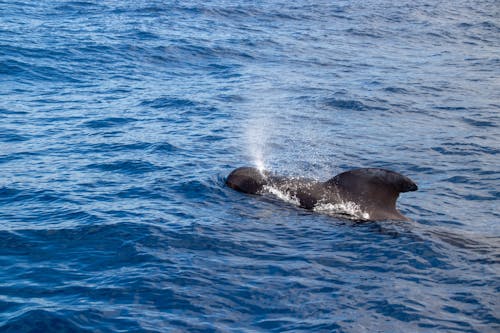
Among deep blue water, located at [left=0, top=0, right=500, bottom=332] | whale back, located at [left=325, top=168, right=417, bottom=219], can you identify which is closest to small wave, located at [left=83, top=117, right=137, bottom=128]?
deep blue water, located at [left=0, top=0, right=500, bottom=332]

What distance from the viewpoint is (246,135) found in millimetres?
19141

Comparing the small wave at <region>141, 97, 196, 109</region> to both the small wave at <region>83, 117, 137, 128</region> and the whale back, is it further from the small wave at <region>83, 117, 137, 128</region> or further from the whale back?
the whale back

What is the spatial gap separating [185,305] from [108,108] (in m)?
12.7

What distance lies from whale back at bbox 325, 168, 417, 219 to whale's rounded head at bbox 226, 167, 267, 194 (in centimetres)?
180

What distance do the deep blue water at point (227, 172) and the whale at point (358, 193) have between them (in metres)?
0.28

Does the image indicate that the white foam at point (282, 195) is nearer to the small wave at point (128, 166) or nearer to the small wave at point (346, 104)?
the small wave at point (128, 166)

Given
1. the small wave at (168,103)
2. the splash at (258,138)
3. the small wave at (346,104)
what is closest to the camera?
the splash at (258,138)

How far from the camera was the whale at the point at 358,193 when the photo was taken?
12.6 metres

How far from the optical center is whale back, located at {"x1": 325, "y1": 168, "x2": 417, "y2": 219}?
A: 41.1 feet

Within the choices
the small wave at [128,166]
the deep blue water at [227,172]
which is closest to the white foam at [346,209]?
the deep blue water at [227,172]

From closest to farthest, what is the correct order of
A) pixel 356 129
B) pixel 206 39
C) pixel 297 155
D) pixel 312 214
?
pixel 312 214, pixel 297 155, pixel 356 129, pixel 206 39

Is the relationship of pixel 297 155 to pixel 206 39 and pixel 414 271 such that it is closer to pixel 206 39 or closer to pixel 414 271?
pixel 414 271

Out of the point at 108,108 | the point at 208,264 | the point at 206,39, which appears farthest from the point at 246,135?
the point at 206,39

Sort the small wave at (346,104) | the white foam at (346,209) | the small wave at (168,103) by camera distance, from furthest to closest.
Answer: the small wave at (346,104)
the small wave at (168,103)
the white foam at (346,209)
